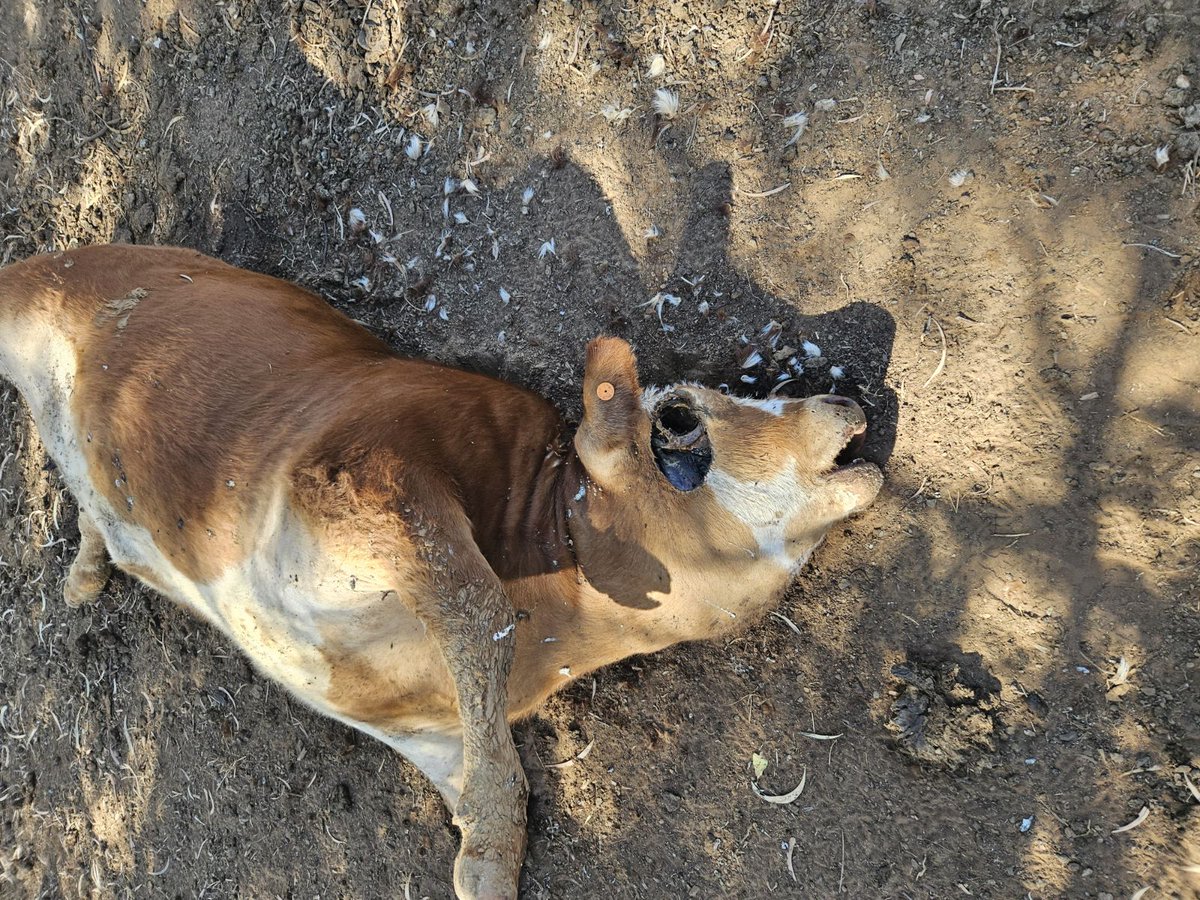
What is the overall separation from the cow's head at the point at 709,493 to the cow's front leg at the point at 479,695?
0.58 metres

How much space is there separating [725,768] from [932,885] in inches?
33.4

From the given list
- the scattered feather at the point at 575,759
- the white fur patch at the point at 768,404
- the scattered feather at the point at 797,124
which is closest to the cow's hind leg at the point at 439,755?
the scattered feather at the point at 575,759

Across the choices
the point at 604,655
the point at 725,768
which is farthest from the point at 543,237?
the point at 725,768

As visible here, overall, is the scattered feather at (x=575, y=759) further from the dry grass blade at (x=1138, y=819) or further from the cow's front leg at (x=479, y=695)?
the dry grass blade at (x=1138, y=819)

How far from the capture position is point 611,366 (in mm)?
2801

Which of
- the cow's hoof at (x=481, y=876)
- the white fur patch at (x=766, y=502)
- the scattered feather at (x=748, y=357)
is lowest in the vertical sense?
the cow's hoof at (x=481, y=876)

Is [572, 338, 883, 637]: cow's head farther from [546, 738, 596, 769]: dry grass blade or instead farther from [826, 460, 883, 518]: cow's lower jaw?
[546, 738, 596, 769]: dry grass blade

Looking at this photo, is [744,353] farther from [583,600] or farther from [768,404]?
[583,600]

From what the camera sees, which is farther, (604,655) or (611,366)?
(604,655)

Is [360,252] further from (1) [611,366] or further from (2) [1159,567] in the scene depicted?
(2) [1159,567]

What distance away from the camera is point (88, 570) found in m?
4.09

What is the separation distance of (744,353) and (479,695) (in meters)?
1.68

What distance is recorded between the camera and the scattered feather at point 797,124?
296 cm

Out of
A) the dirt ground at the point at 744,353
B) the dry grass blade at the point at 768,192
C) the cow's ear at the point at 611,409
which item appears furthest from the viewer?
the dry grass blade at the point at 768,192
